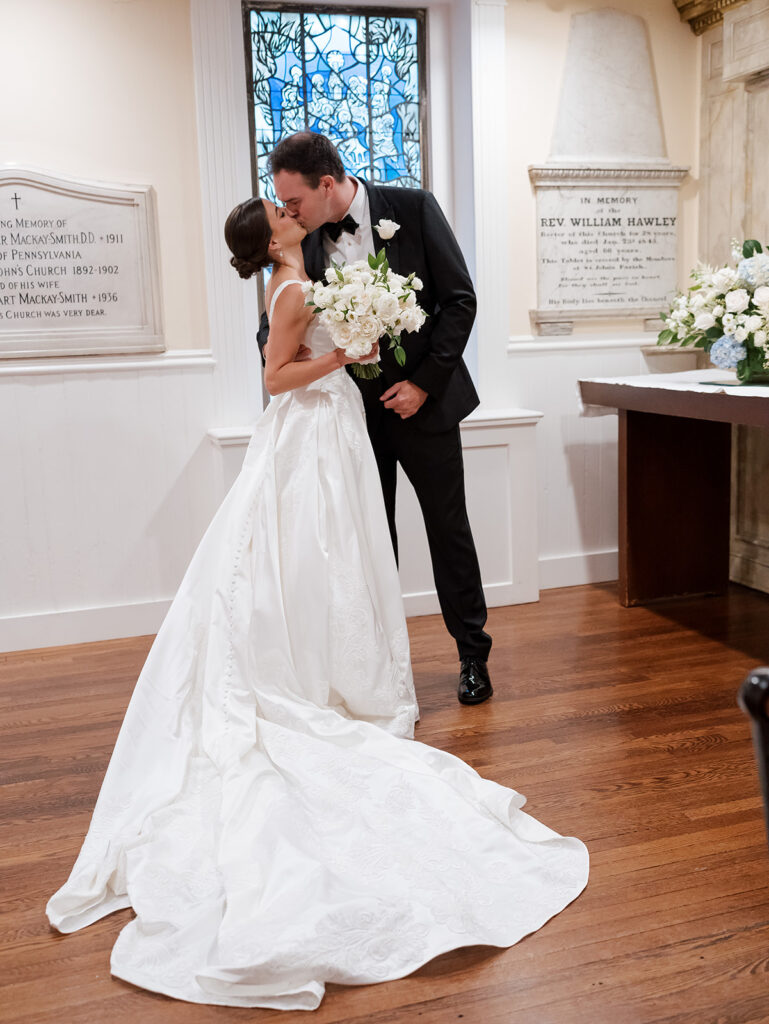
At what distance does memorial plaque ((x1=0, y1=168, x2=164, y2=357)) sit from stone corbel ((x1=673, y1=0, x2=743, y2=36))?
2677mm

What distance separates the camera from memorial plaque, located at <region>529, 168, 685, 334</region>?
4.63 meters

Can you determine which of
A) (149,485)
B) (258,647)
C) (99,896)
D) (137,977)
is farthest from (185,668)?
(149,485)

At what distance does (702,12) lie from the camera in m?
4.54

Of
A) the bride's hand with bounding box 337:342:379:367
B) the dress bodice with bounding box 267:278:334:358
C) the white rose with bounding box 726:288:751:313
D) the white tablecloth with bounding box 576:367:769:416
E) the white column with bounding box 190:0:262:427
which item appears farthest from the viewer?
the white column with bounding box 190:0:262:427

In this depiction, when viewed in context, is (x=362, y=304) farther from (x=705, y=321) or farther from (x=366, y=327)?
(x=705, y=321)

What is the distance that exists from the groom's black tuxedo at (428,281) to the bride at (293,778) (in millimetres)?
258

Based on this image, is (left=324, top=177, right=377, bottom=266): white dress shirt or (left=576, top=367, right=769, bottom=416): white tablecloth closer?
(left=324, top=177, right=377, bottom=266): white dress shirt

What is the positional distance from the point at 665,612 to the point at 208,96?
9.79 feet

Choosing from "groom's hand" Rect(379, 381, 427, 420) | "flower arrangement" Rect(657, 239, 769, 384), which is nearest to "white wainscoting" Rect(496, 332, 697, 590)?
"flower arrangement" Rect(657, 239, 769, 384)

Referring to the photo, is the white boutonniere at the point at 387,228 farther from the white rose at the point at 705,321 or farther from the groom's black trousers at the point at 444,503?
the white rose at the point at 705,321

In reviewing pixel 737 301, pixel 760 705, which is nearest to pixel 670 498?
pixel 737 301

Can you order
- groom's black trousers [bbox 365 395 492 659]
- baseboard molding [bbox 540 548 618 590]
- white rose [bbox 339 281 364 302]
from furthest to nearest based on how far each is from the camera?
baseboard molding [bbox 540 548 618 590] → groom's black trousers [bbox 365 395 492 659] → white rose [bbox 339 281 364 302]

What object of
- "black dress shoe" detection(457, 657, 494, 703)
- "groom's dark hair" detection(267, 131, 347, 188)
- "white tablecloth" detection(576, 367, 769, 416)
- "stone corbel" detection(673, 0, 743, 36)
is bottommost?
"black dress shoe" detection(457, 657, 494, 703)

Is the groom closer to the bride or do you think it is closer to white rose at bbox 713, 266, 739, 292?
the bride
